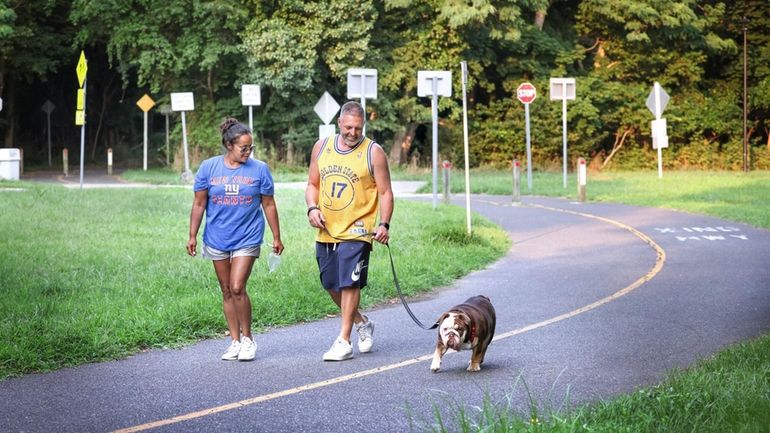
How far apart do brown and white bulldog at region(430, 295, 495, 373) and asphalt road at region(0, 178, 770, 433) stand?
0.46 ft

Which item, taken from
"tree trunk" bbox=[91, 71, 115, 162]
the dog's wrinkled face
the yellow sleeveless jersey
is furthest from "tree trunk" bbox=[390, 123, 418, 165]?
the dog's wrinkled face

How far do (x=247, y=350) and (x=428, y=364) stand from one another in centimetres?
140

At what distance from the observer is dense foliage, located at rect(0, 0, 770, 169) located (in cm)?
4453

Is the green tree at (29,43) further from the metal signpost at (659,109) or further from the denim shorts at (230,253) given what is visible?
the denim shorts at (230,253)

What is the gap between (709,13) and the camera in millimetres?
50250

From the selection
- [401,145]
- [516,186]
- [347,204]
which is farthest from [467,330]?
[401,145]

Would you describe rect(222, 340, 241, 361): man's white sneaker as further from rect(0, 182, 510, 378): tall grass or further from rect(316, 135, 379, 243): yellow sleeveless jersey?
rect(316, 135, 379, 243): yellow sleeveless jersey

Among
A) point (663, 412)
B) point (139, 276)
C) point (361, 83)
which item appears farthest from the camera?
point (361, 83)

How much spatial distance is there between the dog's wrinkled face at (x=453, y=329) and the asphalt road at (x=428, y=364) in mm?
292

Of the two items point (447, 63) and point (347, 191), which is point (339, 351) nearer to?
point (347, 191)

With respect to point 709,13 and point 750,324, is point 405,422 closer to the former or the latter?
point 750,324

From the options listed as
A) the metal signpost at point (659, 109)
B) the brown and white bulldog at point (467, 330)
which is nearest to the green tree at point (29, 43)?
the metal signpost at point (659, 109)

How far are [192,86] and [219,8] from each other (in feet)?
15.2

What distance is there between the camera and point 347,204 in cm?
873
